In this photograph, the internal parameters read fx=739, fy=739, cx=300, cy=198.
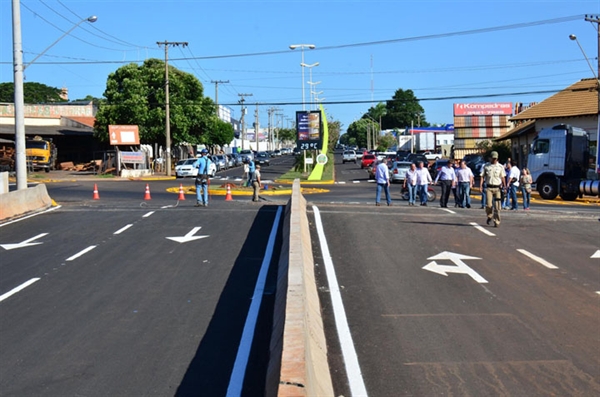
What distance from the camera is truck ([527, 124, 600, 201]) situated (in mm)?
35031

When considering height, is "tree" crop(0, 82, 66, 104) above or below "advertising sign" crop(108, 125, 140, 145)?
above

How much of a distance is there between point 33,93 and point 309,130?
8212 centimetres

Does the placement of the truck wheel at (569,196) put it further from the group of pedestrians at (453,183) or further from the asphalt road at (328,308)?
the asphalt road at (328,308)

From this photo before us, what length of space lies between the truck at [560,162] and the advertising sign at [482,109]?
40353 millimetres

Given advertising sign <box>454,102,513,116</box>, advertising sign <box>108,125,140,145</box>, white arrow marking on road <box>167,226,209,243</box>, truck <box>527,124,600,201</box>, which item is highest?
advertising sign <box>454,102,513,116</box>

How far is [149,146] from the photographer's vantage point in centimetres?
7588

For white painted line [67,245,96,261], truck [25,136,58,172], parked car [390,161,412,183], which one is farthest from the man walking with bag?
truck [25,136,58,172]

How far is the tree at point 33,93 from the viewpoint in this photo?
122875mm

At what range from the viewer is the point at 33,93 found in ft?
420

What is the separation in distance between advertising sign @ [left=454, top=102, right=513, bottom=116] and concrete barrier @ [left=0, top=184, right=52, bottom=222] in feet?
187

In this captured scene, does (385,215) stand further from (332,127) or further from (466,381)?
(332,127)

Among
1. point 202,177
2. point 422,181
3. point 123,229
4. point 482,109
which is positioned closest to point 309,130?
point 482,109

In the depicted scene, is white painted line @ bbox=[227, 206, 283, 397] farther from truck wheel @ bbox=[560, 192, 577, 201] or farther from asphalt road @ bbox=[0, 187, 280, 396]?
truck wheel @ bbox=[560, 192, 577, 201]

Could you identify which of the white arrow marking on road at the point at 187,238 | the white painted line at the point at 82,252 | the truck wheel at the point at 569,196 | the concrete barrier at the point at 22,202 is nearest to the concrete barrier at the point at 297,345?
the white painted line at the point at 82,252
